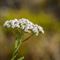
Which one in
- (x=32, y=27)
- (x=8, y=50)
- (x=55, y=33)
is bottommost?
(x=32, y=27)

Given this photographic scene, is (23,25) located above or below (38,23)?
below

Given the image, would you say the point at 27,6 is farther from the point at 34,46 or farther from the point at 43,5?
the point at 34,46

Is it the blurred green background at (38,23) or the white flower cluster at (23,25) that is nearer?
the white flower cluster at (23,25)

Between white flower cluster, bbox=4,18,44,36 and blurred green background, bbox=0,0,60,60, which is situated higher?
blurred green background, bbox=0,0,60,60

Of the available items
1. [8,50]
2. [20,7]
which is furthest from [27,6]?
[8,50]

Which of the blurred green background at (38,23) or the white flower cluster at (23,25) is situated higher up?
the blurred green background at (38,23)

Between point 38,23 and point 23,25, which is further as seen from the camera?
point 38,23

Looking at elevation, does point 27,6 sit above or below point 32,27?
above

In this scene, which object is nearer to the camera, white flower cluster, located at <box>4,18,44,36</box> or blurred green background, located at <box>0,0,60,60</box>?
white flower cluster, located at <box>4,18,44,36</box>
